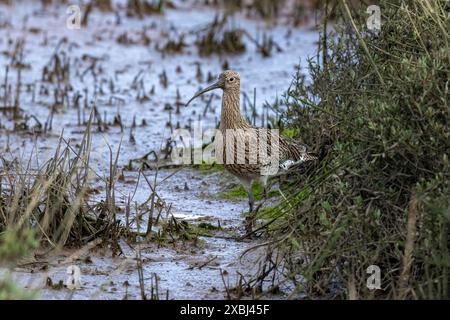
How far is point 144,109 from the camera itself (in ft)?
32.0

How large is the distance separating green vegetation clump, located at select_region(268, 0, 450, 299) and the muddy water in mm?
442

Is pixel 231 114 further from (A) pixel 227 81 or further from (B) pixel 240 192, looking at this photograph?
(B) pixel 240 192

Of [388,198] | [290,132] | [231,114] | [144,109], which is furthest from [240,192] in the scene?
[388,198]

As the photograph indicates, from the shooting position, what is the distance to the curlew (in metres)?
6.64

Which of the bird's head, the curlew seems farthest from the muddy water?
the bird's head

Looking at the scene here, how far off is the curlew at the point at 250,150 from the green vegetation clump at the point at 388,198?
1257 mm

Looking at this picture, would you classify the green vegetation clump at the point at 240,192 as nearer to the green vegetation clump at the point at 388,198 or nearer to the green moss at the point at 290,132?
the green moss at the point at 290,132

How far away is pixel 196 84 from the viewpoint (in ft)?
34.5

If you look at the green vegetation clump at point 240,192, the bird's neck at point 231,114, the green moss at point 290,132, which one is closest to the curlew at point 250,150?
the bird's neck at point 231,114

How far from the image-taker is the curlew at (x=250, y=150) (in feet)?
21.8

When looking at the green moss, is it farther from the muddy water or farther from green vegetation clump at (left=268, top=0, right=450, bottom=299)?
green vegetation clump at (left=268, top=0, right=450, bottom=299)

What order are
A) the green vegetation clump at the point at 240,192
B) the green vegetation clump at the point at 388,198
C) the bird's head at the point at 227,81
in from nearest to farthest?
the green vegetation clump at the point at 388,198 < the bird's head at the point at 227,81 < the green vegetation clump at the point at 240,192

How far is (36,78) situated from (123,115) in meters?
1.48

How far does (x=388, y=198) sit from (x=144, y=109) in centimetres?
515
